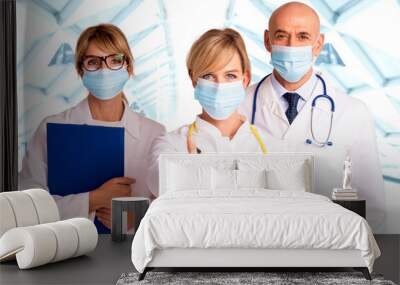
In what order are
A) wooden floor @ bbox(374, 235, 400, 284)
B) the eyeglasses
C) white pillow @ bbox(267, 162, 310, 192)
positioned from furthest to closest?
the eyeglasses < white pillow @ bbox(267, 162, 310, 192) < wooden floor @ bbox(374, 235, 400, 284)

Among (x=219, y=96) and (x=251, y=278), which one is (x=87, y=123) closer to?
Answer: (x=219, y=96)

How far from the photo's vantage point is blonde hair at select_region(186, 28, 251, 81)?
23.5 ft

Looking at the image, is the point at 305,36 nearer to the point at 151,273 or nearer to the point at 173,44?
the point at 173,44

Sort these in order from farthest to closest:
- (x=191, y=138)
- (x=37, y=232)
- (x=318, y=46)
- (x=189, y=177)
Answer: (x=191, y=138), (x=318, y=46), (x=189, y=177), (x=37, y=232)

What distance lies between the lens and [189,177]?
6.61 m

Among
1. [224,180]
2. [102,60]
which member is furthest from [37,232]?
[102,60]

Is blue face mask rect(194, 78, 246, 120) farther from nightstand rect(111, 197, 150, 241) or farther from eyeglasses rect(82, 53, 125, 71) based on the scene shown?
nightstand rect(111, 197, 150, 241)

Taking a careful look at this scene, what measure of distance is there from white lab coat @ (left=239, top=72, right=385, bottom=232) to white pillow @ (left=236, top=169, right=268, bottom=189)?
725 mm

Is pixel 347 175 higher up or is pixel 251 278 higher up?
pixel 347 175

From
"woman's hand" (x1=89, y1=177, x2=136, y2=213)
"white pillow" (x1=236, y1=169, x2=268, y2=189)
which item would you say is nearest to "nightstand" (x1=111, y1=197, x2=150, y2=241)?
"woman's hand" (x1=89, y1=177, x2=136, y2=213)

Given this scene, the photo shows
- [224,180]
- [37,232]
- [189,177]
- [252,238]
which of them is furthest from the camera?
[189,177]

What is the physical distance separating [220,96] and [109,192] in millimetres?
1634

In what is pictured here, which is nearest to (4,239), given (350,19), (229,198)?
(229,198)

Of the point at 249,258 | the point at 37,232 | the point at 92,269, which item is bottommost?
the point at 92,269
